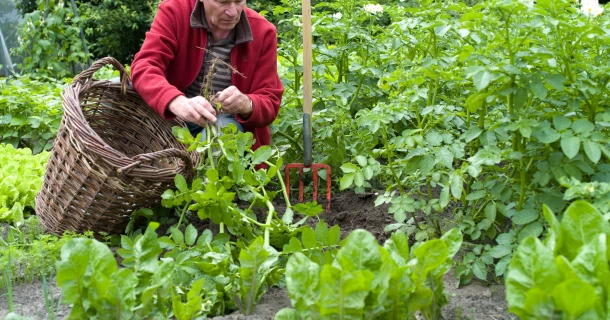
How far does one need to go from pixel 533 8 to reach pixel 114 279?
1335 mm

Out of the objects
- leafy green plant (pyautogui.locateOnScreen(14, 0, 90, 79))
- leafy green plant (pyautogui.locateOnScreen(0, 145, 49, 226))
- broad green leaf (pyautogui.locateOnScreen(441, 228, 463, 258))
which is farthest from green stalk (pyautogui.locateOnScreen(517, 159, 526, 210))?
leafy green plant (pyautogui.locateOnScreen(14, 0, 90, 79))

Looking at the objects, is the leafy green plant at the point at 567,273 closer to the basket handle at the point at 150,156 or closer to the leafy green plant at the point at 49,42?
the basket handle at the point at 150,156

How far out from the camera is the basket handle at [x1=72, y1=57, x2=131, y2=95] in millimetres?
3038

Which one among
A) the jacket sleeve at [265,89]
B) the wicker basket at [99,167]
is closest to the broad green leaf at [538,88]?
the wicker basket at [99,167]

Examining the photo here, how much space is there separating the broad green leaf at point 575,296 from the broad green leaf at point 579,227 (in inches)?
8.5

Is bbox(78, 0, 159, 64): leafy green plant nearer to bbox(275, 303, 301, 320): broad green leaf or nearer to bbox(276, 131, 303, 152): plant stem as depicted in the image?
bbox(276, 131, 303, 152): plant stem

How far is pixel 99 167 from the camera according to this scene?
2.70m

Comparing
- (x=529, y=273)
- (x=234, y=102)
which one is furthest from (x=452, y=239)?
(x=234, y=102)

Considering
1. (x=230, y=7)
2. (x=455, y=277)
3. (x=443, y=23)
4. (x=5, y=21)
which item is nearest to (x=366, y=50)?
(x=230, y=7)

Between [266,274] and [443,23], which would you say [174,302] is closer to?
[266,274]

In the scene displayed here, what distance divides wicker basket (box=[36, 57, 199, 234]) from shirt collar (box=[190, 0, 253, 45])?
41 centimetres

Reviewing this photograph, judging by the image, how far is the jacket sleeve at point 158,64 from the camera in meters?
2.99

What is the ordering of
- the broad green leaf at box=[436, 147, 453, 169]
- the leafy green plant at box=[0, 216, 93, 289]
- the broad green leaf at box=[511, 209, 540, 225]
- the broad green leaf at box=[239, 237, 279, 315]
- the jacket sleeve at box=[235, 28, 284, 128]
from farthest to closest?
the jacket sleeve at box=[235, 28, 284, 128] < the leafy green plant at box=[0, 216, 93, 289] < the broad green leaf at box=[436, 147, 453, 169] < the broad green leaf at box=[511, 209, 540, 225] < the broad green leaf at box=[239, 237, 279, 315]

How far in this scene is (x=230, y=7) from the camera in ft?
10.3
